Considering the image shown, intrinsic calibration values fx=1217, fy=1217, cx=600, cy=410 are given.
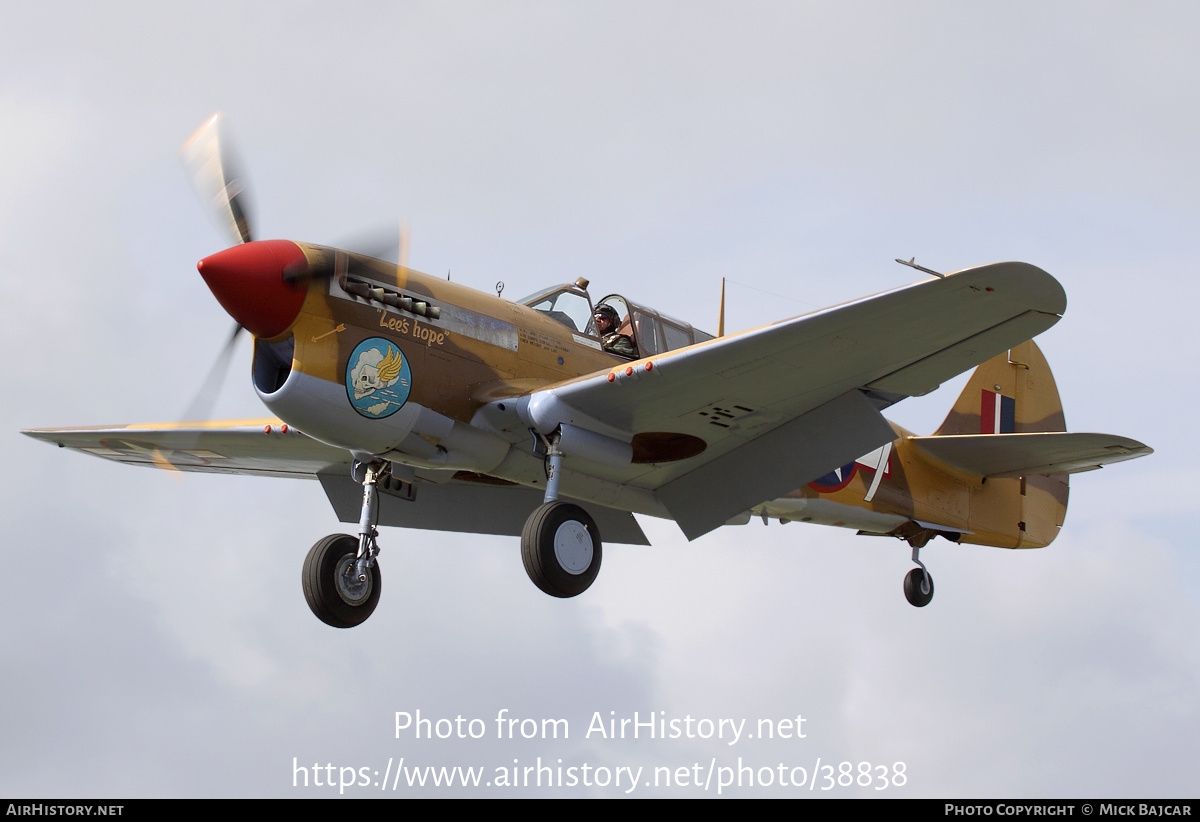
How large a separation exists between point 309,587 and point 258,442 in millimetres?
2249

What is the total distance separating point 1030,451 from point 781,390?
4.60 m

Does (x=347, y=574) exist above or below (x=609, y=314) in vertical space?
below

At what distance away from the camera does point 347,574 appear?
34.9 ft

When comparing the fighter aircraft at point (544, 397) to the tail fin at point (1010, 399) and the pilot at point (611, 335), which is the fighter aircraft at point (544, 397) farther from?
the tail fin at point (1010, 399)

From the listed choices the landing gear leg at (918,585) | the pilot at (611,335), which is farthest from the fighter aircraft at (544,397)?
the landing gear leg at (918,585)

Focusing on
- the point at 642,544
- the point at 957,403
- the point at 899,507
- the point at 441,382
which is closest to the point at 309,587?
the point at 441,382

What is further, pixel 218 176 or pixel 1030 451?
pixel 1030 451

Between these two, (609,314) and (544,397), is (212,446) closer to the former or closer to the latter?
(544,397)

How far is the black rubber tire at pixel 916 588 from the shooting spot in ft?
47.9

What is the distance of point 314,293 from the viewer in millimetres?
9406

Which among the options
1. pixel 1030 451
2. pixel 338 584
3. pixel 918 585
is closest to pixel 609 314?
pixel 338 584

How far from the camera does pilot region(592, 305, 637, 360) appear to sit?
445 inches

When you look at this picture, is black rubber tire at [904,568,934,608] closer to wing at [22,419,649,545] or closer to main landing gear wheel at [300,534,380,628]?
wing at [22,419,649,545]

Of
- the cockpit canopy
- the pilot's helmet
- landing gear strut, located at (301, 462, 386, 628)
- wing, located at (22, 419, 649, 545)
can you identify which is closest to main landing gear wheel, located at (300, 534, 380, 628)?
landing gear strut, located at (301, 462, 386, 628)
